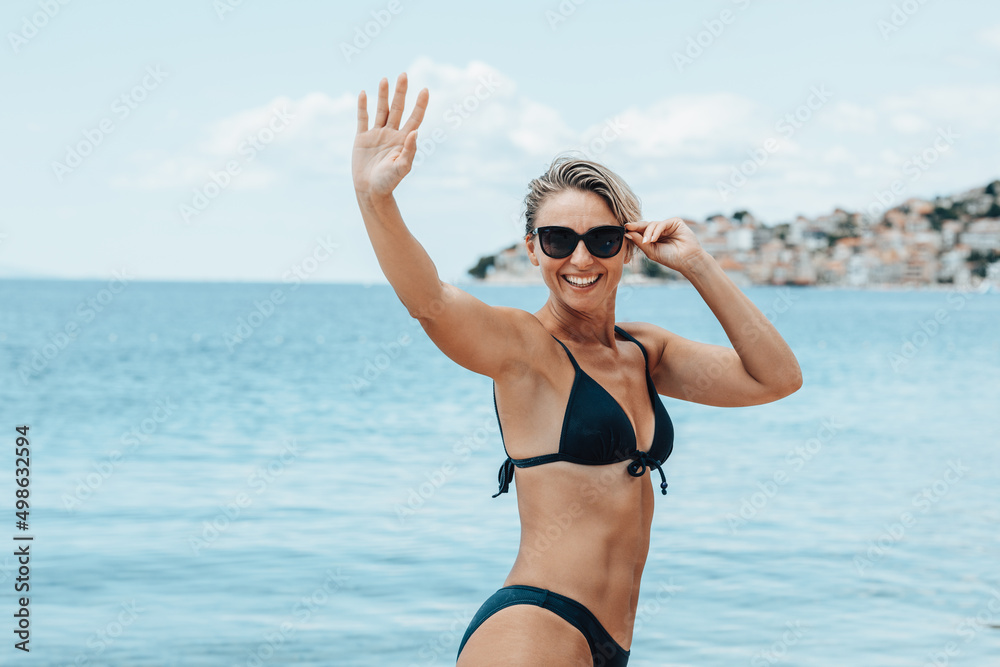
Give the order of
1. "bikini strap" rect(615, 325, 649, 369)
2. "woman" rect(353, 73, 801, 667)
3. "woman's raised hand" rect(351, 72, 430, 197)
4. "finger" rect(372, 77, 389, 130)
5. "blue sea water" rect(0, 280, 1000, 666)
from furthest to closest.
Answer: "blue sea water" rect(0, 280, 1000, 666)
"bikini strap" rect(615, 325, 649, 369)
"woman" rect(353, 73, 801, 667)
"finger" rect(372, 77, 389, 130)
"woman's raised hand" rect(351, 72, 430, 197)

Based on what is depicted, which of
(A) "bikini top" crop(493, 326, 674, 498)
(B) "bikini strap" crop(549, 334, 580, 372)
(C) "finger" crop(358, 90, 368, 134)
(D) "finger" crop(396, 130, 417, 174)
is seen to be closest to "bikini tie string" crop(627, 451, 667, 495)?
(A) "bikini top" crop(493, 326, 674, 498)

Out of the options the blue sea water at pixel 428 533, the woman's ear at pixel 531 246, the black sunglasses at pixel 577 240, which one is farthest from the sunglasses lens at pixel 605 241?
the blue sea water at pixel 428 533

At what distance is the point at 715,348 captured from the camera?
3236 millimetres

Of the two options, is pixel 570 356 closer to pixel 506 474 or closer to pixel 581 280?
pixel 581 280

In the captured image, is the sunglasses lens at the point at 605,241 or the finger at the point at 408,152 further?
the sunglasses lens at the point at 605,241

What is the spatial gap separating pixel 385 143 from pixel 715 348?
1364 mm

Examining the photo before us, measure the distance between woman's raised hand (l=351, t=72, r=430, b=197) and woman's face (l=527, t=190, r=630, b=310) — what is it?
1.81 ft

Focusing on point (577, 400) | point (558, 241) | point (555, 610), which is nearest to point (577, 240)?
point (558, 241)

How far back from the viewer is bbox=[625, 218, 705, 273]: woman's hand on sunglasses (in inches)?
115

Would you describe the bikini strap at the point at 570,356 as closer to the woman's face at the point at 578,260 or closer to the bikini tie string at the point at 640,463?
the woman's face at the point at 578,260

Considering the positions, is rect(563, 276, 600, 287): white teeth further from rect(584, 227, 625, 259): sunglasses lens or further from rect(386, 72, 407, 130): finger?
rect(386, 72, 407, 130): finger

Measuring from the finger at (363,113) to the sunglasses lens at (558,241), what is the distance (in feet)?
2.10

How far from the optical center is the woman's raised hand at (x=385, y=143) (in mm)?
2373

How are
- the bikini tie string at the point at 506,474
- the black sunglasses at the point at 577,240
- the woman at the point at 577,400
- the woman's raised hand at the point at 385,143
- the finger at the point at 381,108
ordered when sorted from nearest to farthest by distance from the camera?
1. the woman's raised hand at the point at 385,143
2. the finger at the point at 381,108
3. the woman at the point at 577,400
4. the black sunglasses at the point at 577,240
5. the bikini tie string at the point at 506,474
